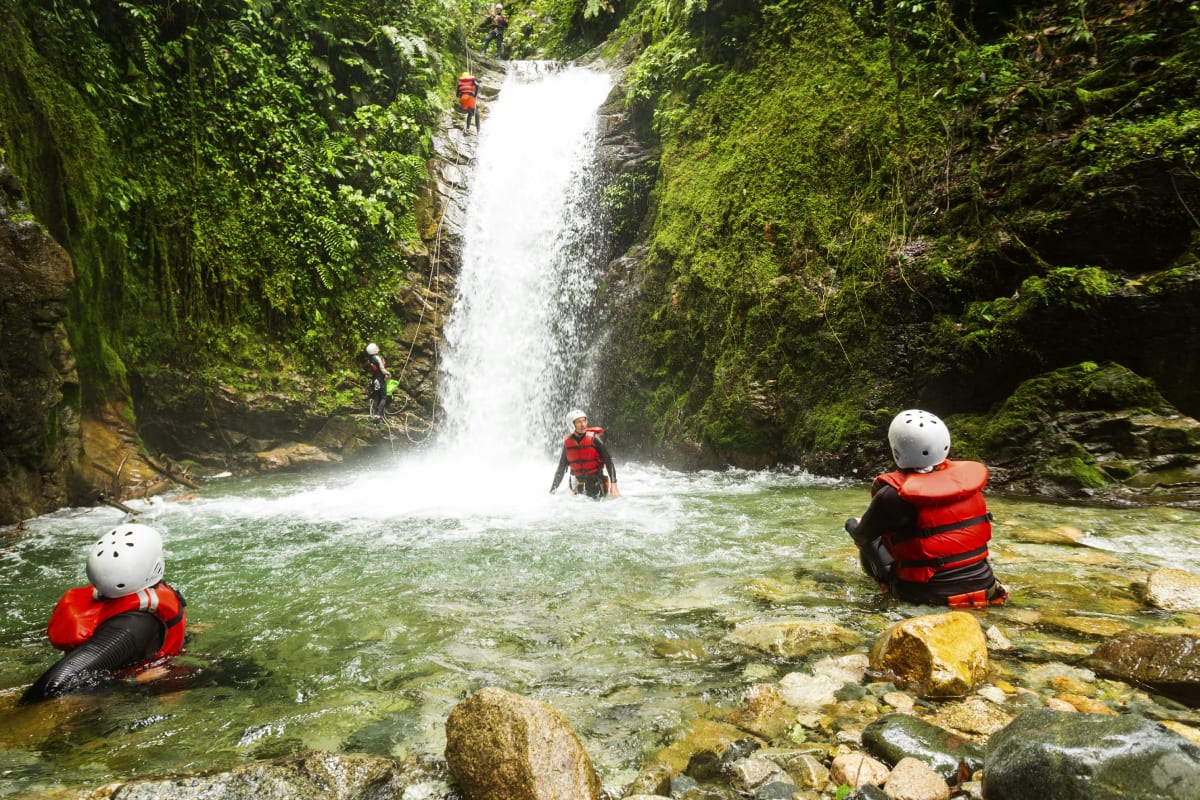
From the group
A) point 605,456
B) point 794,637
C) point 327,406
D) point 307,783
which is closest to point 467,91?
point 327,406

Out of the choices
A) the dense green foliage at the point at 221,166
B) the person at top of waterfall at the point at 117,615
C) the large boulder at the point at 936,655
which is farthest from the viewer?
the dense green foliage at the point at 221,166

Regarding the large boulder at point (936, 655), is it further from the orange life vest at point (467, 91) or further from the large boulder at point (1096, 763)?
the orange life vest at point (467, 91)

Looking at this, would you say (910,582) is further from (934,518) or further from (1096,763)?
(1096,763)

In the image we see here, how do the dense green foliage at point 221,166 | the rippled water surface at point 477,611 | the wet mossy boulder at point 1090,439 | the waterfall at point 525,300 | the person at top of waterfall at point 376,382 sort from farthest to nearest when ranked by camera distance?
the waterfall at point 525,300
the person at top of waterfall at point 376,382
the dense green foliage at point 221,166
the wet mossy boulder at point 1090,439
the rippled water surface at point 477,611

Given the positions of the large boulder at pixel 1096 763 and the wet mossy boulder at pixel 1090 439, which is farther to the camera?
the wet mossy boulder at pixel 1090 439

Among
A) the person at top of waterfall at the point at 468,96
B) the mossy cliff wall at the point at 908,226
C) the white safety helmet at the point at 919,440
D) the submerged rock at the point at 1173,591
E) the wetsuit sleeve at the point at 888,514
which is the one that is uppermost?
the person at top of waterfall at the point at 468,96

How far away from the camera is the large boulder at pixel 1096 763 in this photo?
56.2 inches

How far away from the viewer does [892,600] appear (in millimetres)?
3523

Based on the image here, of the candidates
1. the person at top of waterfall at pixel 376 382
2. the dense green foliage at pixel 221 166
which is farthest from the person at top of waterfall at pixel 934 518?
the person at top of waterfall at pixel 376 382

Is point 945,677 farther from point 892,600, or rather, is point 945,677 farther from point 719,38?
point 719,38

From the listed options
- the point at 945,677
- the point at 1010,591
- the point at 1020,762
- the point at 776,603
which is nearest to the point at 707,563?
the point at 776,603

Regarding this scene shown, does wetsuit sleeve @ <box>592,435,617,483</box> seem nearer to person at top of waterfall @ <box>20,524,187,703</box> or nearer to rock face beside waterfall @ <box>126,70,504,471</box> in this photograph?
person at top of waterfall @ <box>20,524,187,703</box>

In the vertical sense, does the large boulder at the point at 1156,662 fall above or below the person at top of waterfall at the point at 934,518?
below

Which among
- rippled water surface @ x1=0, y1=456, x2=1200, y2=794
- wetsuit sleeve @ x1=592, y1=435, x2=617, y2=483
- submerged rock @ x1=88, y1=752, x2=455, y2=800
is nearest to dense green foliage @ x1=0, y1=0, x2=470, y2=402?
rippled water surface @ x1=0, y1=456, x2=1200, y2=794
